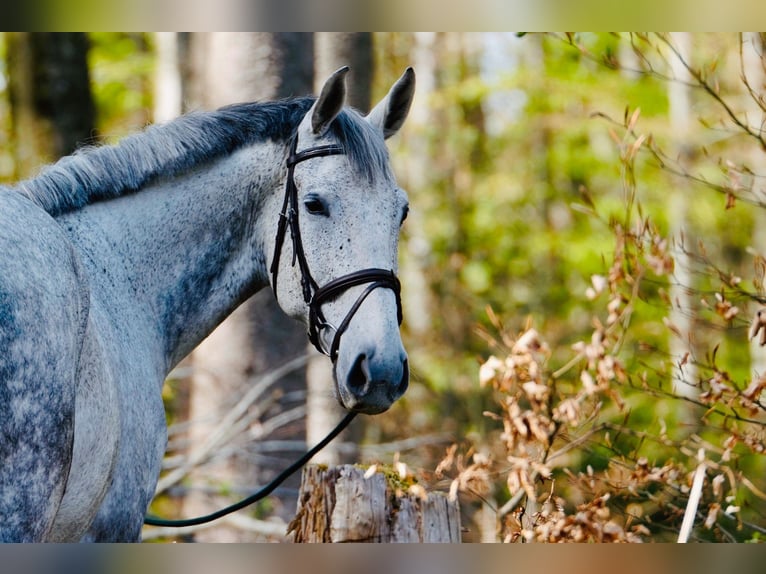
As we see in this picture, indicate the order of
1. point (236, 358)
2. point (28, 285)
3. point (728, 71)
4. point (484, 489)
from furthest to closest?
1. point (728, 71)
2. point (236, 358)
3. point (484, 489)
4. point (28, 285)

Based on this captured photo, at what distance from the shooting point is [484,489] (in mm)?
3936

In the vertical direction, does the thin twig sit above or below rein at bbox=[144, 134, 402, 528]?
below

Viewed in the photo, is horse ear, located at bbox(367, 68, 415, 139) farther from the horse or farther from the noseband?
the noseband

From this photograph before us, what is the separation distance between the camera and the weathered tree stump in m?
3.39

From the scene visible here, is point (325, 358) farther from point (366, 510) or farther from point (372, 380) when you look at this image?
point (372, 380)

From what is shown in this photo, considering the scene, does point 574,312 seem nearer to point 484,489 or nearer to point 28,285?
point 484,489

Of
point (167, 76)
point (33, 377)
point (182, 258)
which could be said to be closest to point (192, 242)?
point (182, 258)

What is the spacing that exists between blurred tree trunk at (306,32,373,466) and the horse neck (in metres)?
3.24

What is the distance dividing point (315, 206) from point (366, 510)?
4.15 feet

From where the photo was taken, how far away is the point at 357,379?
276 centimetres

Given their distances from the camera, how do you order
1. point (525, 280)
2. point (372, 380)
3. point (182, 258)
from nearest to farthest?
1. point (372, 380)
2. point (182, 258)
3. point (525, 280)

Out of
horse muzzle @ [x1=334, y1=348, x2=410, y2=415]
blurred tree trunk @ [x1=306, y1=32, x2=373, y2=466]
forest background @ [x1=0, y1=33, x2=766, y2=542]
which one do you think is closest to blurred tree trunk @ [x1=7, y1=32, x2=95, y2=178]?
forest background @ [x1=0, y1=33, x2=766, y2=542]

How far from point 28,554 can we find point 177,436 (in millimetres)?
6832
